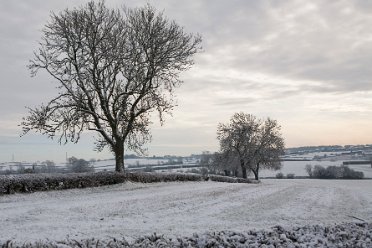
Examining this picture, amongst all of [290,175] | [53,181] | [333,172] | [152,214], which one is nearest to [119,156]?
[53,181]

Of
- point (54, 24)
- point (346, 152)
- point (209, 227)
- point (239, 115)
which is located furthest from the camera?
point (346, 152)

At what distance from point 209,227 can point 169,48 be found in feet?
69.2

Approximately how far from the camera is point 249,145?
71.4m

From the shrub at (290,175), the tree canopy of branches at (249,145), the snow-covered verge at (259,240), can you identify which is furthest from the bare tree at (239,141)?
the snow-covered verge at (259,240)

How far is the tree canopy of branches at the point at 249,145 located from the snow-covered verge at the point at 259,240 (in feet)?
195

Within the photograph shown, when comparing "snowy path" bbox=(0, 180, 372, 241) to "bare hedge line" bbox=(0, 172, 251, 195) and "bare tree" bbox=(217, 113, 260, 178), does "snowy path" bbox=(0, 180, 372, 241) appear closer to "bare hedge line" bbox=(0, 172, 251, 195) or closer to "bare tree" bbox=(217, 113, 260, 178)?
"bare hedge line" bbox=(0, 172, 251, 195)

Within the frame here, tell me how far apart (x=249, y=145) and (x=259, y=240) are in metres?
62.0

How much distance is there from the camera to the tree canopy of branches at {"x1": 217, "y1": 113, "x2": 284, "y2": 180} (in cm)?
7150

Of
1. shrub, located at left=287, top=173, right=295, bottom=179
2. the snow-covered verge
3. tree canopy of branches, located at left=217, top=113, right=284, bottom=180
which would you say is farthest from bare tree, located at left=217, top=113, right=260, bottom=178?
the snow-covered verge

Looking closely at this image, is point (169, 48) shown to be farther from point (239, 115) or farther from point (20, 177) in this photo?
point (239, 115)

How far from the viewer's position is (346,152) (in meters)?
171

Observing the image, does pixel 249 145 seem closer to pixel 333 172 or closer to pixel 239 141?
pixel 239 141

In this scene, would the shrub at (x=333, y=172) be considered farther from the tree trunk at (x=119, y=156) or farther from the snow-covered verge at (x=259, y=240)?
the snow-covered verge at (x=259, y=240)

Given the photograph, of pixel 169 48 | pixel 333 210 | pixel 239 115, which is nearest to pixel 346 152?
pixel 239 115
